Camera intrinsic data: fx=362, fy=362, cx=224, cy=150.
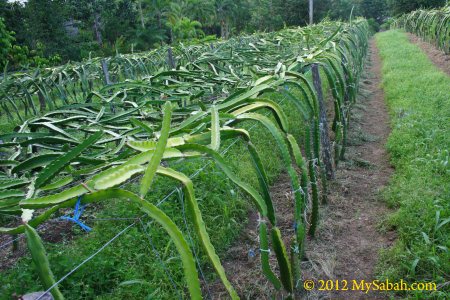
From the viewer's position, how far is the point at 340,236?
2861 millimetres

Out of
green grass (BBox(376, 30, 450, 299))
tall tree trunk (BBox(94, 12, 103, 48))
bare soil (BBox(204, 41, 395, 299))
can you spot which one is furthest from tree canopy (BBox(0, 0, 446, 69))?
bare soil (BBox(204, 41, 395, 299))

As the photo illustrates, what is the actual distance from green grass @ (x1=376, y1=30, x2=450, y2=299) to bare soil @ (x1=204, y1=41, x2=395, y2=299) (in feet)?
0.43

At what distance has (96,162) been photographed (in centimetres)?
146

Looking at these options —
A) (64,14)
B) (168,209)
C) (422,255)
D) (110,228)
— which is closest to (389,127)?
(422,255)

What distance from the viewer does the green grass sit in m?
2.33

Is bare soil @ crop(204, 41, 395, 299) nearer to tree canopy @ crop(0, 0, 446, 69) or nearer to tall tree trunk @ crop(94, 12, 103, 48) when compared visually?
tree canopy @ crop(0, 0, 446, 69)

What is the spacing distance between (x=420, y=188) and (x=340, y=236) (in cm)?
A: 90

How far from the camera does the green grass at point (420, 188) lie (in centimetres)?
233

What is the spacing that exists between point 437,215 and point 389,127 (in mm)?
2932

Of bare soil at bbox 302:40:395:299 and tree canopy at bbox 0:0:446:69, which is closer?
bare soil at bbox 302:40:395:299

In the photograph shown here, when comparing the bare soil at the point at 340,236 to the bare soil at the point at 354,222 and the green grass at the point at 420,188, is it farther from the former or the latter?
the green grass at the point at 420,188

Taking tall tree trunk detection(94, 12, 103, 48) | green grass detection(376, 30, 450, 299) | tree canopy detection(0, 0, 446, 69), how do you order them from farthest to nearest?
tall tree trunk detection(94, 12, 103, 48)
tree canopy detection(0, 0, 446, 69)
green grass detection(376, 30, 450, 299)

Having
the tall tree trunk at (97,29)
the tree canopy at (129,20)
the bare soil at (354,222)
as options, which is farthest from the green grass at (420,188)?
the tall tree trunk at (97,29)

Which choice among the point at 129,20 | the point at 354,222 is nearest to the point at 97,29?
the point at 129,20
